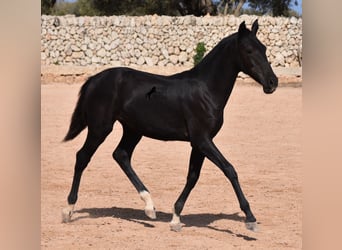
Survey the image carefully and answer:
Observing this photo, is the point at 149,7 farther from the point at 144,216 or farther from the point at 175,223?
the point at 175,223

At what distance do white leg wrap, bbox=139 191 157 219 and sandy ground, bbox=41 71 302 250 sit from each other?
9 cm

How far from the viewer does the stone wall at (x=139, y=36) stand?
10656mm

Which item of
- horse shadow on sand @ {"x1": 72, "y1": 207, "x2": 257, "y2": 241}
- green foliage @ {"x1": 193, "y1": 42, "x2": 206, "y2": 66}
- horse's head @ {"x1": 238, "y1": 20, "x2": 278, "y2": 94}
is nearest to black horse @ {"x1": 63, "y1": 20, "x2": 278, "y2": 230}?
horse's head @ {"x1": 238, "y1": 20, "x2": 278, "y2": 94}

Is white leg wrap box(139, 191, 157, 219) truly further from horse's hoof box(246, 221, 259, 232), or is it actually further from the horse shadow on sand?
horse's hoof box(246, 221, 259, 232)

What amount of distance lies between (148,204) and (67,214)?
60cm

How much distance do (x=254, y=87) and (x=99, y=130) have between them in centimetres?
525

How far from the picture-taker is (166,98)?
196 inches

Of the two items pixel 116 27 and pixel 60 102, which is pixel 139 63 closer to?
pixel 116 27

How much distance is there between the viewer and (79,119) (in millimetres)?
5320

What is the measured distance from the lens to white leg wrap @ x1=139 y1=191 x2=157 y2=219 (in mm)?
5266

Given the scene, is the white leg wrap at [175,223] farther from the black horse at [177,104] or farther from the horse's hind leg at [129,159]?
the horse's hind leg at [129,159]
